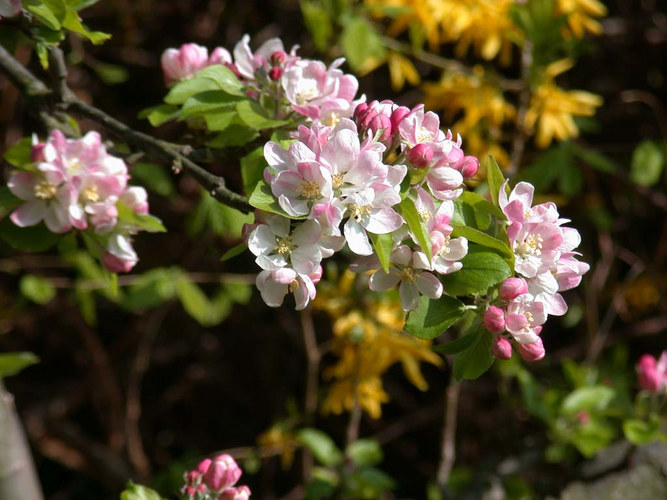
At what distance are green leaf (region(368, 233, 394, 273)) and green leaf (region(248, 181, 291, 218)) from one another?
0.09 m

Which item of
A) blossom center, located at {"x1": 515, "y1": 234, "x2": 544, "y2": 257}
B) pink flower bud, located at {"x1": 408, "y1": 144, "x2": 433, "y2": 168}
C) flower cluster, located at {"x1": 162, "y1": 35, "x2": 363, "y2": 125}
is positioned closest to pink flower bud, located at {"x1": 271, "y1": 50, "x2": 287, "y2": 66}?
flower cluster, located at {"x1": 162, "y1": 35, "x2": 363, "y2": 125}

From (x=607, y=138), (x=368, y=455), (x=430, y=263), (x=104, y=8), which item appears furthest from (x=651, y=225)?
(x=430, y=263)

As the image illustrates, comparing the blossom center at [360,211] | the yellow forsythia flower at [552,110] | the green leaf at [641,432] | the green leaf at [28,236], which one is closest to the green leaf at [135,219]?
the green leaf at [28,236]

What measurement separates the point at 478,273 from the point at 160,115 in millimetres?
494

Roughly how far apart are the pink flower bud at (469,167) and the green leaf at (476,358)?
17 cm

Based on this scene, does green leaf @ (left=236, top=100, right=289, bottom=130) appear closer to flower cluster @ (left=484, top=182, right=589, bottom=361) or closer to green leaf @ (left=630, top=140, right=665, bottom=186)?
flower cluster @ (left=484, top=182, right=589, bottom=361)

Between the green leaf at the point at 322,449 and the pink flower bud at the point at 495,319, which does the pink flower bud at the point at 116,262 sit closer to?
the pink flower bud at the point at 495,319

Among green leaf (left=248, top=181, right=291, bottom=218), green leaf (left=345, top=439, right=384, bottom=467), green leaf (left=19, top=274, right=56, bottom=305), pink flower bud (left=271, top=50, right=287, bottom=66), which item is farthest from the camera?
green leaf (left=19, top=274, right=56, bottom=305)

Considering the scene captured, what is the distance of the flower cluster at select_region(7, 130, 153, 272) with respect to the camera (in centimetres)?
97

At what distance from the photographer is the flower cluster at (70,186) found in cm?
97

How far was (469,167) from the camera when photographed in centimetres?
85

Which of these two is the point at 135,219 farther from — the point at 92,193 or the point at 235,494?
the point at 235,494

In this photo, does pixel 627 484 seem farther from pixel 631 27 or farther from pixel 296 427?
pixel 631 27

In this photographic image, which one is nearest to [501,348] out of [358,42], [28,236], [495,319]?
[495,319]
